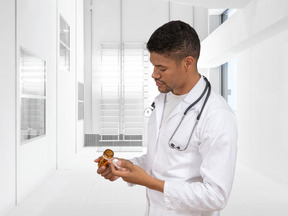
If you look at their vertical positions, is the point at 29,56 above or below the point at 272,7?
below

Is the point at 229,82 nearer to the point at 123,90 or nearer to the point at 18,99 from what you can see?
the point at 123,90

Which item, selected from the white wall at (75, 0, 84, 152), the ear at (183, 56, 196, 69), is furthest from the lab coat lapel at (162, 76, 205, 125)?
the white wall at (75, 0, 84, 152)

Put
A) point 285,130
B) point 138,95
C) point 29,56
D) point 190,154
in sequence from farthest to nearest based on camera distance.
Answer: point 138,95 < point 285,130 < point 29,56 < point 190,154

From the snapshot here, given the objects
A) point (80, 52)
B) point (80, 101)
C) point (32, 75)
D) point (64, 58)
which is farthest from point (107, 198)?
point (80, 52)

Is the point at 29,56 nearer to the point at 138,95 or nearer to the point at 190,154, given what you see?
the point at 190,154

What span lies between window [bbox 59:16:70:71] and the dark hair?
5786mm

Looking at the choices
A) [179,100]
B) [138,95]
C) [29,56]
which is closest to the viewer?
[179,100]

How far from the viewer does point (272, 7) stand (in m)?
3.89

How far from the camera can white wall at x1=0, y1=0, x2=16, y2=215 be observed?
12.0 ft

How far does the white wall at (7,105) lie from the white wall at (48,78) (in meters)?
0.22

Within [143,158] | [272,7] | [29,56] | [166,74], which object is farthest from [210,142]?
[29,56]

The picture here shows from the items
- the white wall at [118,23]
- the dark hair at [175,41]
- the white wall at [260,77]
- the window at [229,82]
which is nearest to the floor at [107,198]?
the white wall at [260,77]

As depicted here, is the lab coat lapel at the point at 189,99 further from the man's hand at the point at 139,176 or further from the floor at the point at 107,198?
the floor at the point at 107,198

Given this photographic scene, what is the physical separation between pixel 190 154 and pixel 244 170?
5.40 m
